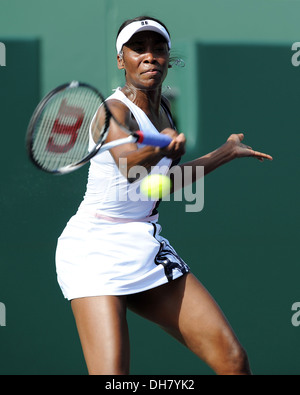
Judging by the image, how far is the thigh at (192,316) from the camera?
8.36 ft

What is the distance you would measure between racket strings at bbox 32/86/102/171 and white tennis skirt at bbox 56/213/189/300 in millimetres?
254

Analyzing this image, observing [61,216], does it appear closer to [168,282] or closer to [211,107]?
[211,107]

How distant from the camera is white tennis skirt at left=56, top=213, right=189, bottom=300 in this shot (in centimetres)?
249

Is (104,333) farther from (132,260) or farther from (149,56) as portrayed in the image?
(149,56)

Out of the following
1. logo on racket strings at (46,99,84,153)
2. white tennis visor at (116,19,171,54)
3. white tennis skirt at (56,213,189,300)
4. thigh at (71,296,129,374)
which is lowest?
thigh at (71,296,129,374)

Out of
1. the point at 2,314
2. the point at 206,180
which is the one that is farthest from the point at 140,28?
the point at 2,314

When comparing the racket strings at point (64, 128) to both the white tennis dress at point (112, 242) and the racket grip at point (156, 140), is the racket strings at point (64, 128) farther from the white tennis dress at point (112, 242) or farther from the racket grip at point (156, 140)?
the racket grip at point (156, 140)

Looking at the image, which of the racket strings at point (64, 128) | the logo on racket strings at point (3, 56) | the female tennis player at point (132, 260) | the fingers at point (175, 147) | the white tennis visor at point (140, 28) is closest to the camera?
the fingers at point (175, 147)

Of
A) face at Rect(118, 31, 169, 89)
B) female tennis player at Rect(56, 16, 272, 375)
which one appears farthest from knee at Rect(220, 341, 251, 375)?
face at Rect(118, 31, 169, 89)

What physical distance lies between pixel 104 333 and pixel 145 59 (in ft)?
3.10

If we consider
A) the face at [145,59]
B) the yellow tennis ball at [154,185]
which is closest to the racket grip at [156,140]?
the yellow tennis ball at [154,185]

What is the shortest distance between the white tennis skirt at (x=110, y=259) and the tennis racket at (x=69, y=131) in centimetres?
27

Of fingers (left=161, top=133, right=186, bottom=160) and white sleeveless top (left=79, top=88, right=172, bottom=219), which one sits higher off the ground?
fingers (left=161, top=133, right=186, bottom=160)

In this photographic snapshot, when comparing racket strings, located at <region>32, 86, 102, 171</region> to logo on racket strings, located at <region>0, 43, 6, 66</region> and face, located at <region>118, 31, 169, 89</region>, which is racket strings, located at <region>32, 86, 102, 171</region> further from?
logo on racket strings, located at <region>0, 43, 6, 66</region>
